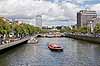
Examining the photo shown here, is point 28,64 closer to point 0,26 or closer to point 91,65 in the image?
point 91,65

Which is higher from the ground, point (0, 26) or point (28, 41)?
point (0, 26)

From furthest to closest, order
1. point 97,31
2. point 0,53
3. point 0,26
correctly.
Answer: point 97,31 < point 0,26 < point 0,53

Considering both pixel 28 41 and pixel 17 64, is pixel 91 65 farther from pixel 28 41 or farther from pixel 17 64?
pixel 28 41

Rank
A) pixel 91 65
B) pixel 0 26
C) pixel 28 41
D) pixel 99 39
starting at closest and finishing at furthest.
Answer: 1. pixel 91 65
2. pixel 0 26
3. pixel 99 39
4. pixel 28 41

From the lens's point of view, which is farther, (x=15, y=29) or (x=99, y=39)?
(x=15, y=29)

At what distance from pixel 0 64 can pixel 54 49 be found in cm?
3181

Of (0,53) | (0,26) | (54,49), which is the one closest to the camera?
(0,53)

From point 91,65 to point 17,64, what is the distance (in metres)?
11.2

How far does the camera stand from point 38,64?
46.6 meters

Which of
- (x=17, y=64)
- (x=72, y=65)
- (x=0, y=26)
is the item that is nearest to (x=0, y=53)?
(x=17, y=64)

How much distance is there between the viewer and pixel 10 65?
45.7m

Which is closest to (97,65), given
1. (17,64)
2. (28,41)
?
(17,64)

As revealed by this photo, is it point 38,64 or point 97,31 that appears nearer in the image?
point 38,64

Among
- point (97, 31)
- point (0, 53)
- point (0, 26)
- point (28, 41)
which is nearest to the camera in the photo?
point (0, 53)
